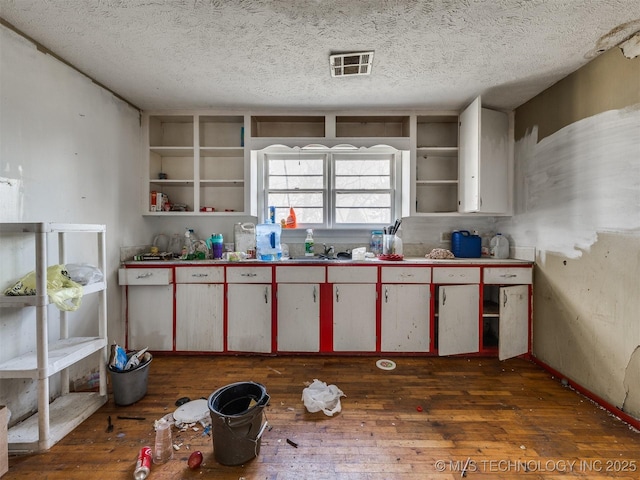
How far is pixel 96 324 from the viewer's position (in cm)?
238

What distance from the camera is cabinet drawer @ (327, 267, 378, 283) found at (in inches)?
106

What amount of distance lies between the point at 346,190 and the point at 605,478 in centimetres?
270

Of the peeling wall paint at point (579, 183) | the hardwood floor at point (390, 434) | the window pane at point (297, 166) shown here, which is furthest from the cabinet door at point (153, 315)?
the peeling wall paint at point (579, 183)

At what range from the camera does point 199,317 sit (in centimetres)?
270

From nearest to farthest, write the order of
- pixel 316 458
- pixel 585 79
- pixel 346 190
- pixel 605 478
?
pixel 605 478, pixel 316 458, pixel 585 79, pixel 346 190

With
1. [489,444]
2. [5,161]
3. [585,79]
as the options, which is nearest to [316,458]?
[489,444]

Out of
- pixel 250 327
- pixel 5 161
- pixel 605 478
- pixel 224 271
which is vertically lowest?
pixel 605 478

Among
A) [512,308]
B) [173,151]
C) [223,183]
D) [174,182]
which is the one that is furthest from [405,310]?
[173,151]

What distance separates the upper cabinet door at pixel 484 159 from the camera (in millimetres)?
2730

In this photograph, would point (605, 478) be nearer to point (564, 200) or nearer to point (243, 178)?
point (564, 200)

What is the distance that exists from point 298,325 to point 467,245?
6.29 ft

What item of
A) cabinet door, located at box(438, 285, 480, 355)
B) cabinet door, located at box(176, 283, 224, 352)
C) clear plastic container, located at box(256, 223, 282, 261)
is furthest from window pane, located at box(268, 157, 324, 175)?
cabinet door, located at box(438, 285, 480, 355)

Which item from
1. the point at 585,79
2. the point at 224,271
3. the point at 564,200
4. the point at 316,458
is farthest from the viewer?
the point at 224,271

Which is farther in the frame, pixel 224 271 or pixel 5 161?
pixel 224 271
